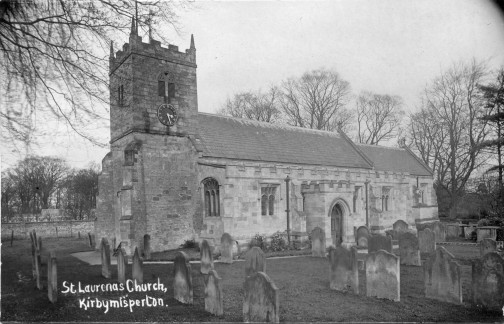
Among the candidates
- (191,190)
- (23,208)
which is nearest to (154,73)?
(191,190)

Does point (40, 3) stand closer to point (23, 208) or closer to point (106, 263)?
point (106, 263)

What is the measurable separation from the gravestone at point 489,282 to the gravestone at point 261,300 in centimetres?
461

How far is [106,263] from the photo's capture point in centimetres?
1050

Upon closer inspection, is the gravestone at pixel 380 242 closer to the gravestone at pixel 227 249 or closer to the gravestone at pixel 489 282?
the gravestone at pixel 489 282

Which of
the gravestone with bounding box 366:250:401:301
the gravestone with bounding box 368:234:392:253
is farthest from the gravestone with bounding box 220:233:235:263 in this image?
the gravestone with bounding box 366:250:401:301

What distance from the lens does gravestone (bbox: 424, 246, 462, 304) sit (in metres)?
7.76

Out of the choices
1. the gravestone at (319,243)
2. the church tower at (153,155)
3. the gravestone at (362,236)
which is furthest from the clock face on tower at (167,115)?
the gravestone at (362,236)

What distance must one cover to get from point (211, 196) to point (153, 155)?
10.8 feet

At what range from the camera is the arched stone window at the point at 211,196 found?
54.6ft

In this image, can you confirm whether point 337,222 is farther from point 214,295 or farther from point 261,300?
point 261,300

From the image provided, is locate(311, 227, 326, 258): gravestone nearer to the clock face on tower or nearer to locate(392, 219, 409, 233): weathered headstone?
locate(392, 219, 409, 233): weathered headstone

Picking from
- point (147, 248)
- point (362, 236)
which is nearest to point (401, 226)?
point (362, 236)

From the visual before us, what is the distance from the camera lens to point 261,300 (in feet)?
20.6

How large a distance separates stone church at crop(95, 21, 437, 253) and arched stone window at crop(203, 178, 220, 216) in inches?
1.9
